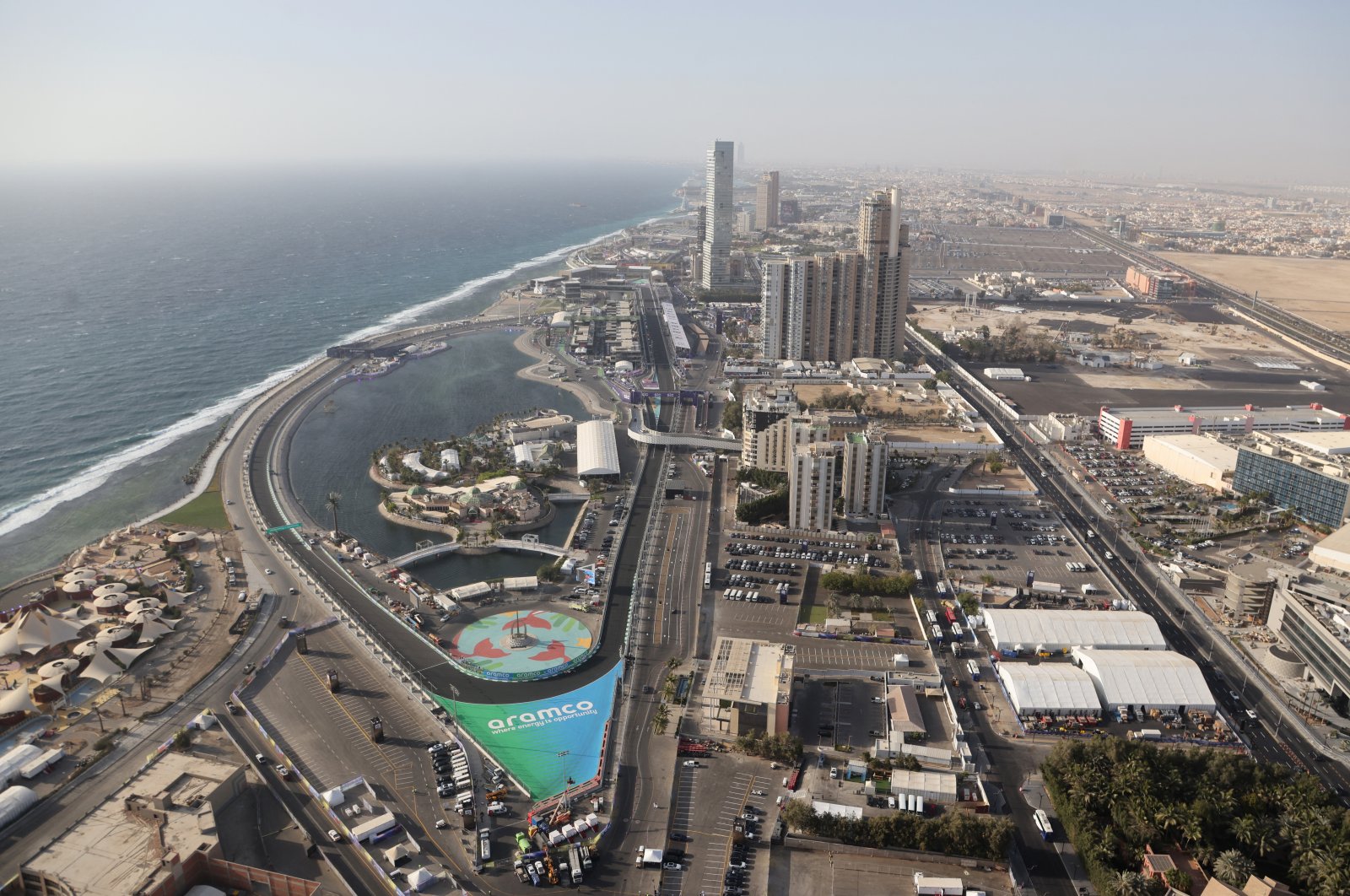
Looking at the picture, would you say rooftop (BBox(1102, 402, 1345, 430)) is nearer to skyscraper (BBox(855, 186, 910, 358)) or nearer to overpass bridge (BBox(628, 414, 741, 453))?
skyscraper (BBox(855, 186, 910, 358))

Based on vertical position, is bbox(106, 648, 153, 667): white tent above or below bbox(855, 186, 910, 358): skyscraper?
below

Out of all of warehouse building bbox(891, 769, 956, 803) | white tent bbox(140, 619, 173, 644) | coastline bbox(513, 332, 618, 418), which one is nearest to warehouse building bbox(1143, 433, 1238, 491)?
warehouse building bbox(891, 769, 956, 803)

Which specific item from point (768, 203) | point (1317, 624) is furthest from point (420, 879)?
point (768, 203)

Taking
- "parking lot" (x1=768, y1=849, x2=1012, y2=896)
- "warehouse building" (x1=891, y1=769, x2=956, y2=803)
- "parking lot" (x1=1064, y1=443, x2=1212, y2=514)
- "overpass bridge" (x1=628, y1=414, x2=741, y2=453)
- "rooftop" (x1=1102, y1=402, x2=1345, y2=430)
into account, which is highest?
"rooftop" (x1=1102, y1=402, x2=1345, y2=430)

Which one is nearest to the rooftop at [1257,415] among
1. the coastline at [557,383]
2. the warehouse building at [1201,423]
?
the warehouse building at [1201,423]

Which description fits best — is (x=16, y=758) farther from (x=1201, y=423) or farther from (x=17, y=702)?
(x=1201, y=423)

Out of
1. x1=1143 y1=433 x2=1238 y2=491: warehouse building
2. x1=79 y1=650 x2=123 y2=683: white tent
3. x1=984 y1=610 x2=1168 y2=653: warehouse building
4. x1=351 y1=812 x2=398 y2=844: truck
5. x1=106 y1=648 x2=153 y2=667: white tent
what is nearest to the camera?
x1=351 y1=812 x2=398 y2=844: truck

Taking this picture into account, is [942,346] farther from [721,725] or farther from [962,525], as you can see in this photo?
[721,725]
